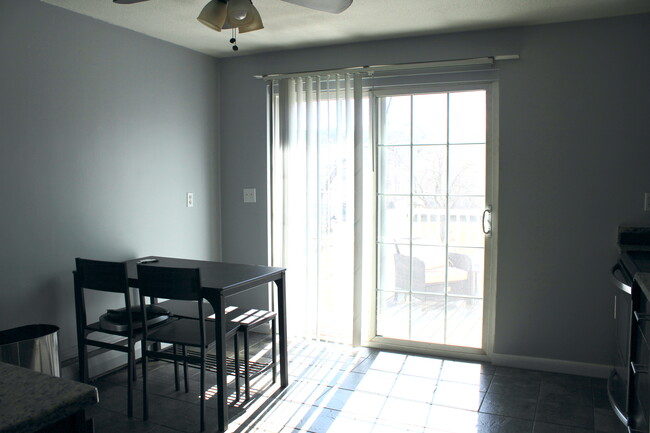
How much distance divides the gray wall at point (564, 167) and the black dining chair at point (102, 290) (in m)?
2.45

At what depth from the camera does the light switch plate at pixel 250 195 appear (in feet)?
13.9

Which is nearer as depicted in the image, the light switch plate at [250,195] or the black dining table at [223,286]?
the black dining table at [223,286]

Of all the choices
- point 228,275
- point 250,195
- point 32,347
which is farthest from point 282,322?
point 250,195

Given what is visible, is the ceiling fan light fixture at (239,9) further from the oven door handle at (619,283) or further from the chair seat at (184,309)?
the oven door handle at (619,283)

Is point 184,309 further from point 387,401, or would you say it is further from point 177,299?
point 387,401

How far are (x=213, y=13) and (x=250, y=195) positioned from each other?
6.59 ft

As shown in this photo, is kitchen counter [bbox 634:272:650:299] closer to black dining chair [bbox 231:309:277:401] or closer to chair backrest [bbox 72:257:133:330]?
black dining chair [bbox 231:309:277:401]

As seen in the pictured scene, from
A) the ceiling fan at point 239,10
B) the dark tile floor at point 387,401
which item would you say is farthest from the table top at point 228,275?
the ceiling fan at point 239,10

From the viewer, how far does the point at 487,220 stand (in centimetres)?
357

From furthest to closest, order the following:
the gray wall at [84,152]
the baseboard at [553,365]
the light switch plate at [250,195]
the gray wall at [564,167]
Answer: the light switch plate at [250,195]
the baseboard at [553,365]
the gray wall at [564,167]
the gray wall at [84,152]

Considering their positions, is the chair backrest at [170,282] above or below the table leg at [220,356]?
above

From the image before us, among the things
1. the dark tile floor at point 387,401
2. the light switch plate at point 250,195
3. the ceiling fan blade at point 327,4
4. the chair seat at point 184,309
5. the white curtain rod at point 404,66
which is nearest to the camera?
the ceiling fan blade at point 327,4

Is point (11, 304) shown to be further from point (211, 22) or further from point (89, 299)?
point (211, 22)

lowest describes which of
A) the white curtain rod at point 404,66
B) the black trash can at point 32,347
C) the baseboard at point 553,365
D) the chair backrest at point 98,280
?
the baseboard at point 553,365
